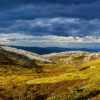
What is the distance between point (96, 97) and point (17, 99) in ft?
43.4

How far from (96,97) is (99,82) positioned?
44.3ft

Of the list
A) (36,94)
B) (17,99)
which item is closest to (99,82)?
(36,94)

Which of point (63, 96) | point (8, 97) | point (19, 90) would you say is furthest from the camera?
point (19, 90)

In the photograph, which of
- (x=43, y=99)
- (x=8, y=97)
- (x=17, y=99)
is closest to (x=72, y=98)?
(x=43, y=99)

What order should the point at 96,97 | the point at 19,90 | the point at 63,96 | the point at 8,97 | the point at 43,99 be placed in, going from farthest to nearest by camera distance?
the point at 19,90 < the point at 8,97 < the point at 43,99 < the point at 63,96 < the point at 96,97

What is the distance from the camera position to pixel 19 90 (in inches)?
2229

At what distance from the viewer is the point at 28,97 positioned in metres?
48.7

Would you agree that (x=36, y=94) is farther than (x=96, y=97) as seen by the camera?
Yes

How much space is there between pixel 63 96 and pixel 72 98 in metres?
2.06

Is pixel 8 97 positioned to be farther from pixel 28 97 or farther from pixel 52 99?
pixel 52 99

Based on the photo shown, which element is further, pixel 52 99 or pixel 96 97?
pixel 52 99

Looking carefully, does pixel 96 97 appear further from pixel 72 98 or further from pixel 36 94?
pixel 36 94

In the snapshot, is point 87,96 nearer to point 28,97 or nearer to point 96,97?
point 96,97

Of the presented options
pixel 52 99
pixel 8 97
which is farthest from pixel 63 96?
pixel 8 97
